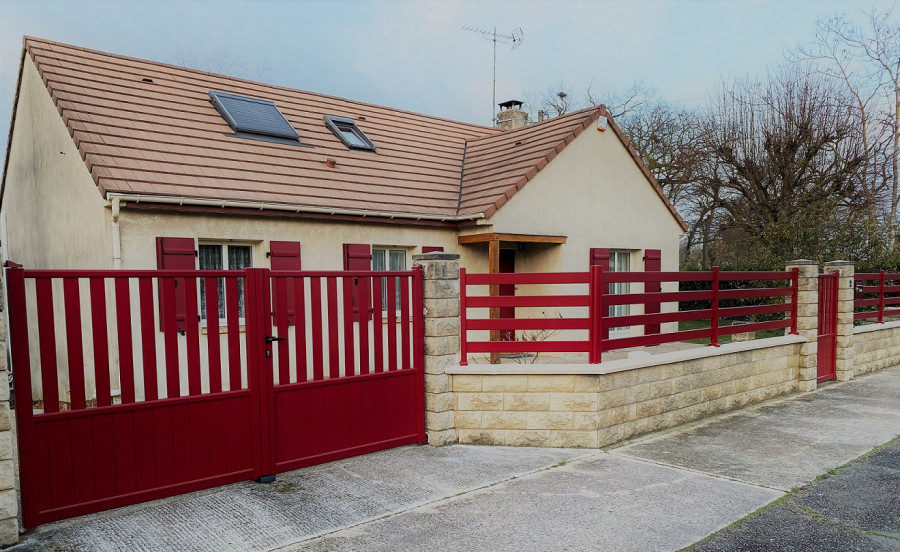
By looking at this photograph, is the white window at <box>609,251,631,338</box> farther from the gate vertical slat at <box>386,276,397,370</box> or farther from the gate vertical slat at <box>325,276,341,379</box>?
the gate vertical slat at <box>325,276,341,379</box>

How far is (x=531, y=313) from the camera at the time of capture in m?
11.8

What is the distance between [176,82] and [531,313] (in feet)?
26.2

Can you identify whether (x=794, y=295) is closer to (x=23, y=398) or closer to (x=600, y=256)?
(x=600, y=256)

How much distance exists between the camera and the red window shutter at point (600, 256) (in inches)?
486

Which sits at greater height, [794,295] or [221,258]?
[221,258]

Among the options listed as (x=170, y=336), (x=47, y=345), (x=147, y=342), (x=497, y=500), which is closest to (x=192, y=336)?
(x=170, y=336)

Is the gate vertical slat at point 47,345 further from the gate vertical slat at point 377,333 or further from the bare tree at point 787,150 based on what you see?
the bare tree at point 787,150

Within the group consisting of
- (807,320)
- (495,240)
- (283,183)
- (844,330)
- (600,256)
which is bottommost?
(844,330)

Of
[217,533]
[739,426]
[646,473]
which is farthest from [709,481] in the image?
[217,533]

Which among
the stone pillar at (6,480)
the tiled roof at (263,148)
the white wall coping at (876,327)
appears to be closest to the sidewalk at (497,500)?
the stone pillar at (6,480)

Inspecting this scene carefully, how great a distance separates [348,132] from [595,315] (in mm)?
8075

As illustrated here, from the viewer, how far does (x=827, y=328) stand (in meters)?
9.91

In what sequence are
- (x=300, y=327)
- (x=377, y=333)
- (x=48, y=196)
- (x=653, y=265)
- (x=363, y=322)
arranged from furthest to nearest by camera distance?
(x=653, y=265) < (x=48, y=196) < (x=377, y=333) < (x=363, y=322) < (x=300, y=327)

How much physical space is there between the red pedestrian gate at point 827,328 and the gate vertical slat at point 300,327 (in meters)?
8.45
